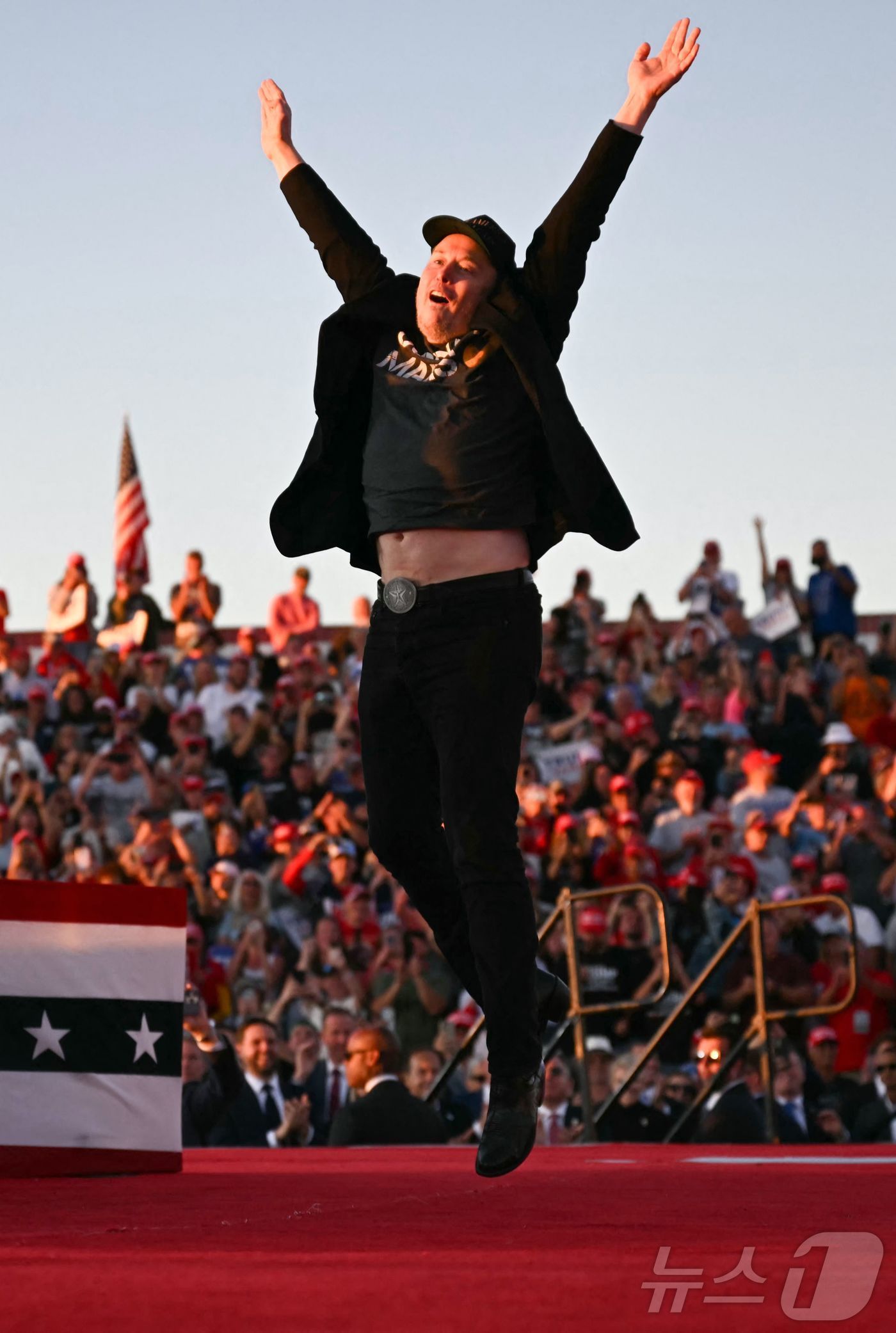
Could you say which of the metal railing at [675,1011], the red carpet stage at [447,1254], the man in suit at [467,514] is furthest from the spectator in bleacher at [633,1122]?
the man in suit at [467,514]

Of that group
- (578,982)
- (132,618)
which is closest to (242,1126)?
(578,982)

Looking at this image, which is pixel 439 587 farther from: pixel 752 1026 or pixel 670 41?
pixel 752 1026

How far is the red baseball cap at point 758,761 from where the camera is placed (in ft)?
46.4

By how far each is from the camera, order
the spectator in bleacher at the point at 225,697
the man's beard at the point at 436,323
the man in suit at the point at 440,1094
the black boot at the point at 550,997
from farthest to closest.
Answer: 1. the spectator in bleacher at the point at 225,697
2. the man in suit at the point at 440,1094
3. the black boot at the point at 550,997
4. the man's beard at the point at 436,323

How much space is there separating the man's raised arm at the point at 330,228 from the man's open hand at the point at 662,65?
26.7 inches

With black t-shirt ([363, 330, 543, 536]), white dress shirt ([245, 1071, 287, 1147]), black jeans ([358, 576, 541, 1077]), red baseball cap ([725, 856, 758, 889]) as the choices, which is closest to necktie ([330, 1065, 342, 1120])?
white dress shirt ([245, 1071, 287, 1147])

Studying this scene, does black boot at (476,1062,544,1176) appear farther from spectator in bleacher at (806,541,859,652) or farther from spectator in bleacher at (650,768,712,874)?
spectator in bleacher at (806,541,859,652)

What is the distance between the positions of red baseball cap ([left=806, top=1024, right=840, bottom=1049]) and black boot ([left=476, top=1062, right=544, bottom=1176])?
275 inches

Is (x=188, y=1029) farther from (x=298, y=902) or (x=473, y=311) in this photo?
(x=473, y=311)

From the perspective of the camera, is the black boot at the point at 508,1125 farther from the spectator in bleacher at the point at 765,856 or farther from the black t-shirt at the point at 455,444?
the spectator in bleacher at the point at 765,856

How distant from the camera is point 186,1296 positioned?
2578 millimetres

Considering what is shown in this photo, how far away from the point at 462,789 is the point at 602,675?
12.5m

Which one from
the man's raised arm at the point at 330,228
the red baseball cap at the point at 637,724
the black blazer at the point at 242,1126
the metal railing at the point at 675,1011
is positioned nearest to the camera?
the man's raised arm at the point at 330,228

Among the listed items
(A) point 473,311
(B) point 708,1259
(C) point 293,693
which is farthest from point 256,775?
(B) point 708,1259
